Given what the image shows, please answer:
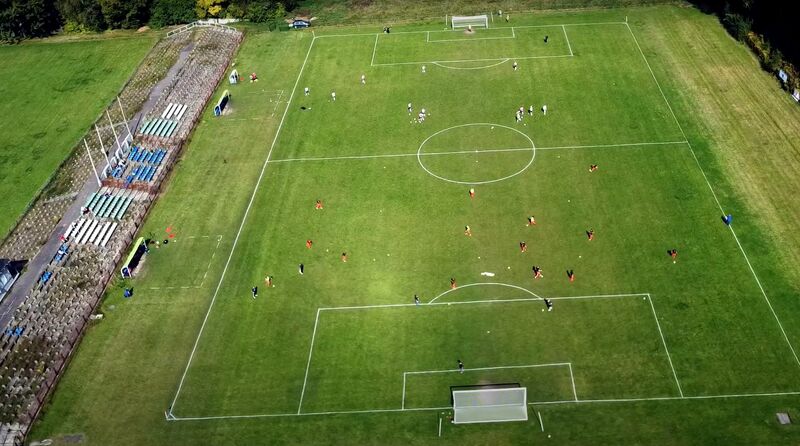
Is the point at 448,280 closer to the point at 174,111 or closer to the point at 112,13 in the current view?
the point at 174,111

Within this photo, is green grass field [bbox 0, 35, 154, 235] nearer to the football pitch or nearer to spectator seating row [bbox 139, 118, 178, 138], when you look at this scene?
spectator seating row [bbox 139, 118, 178, 138]

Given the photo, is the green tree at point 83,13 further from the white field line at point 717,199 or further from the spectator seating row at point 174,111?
the white field line at point 717,199

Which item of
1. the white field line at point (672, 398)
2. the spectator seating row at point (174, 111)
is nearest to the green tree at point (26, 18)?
the spectator seating row at point (174, 111)

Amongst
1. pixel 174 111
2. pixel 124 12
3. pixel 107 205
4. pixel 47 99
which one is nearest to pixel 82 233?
pixel 107 205

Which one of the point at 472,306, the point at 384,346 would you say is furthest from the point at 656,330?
the point at 384,346

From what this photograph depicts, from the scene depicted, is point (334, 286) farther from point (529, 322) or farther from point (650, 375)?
point (650, 375)

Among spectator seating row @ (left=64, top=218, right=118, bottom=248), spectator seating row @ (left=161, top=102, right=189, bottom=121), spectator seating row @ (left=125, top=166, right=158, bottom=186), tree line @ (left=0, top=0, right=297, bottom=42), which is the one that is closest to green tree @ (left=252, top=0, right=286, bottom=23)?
tree line @ (left=0, top=0, right=297, bottom=42)
